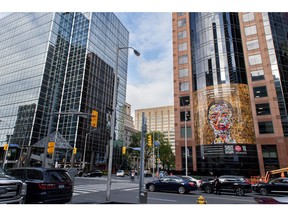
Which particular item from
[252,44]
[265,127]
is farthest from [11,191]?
[252,44]

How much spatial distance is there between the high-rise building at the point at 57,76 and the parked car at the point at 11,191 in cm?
4566

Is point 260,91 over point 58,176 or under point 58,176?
over

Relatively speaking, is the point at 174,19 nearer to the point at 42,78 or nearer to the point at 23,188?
the point at 42,78

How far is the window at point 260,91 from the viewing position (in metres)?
37.6

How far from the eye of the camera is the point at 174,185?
55.1 ft

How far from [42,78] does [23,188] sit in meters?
56.6

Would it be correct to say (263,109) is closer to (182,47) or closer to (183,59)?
(183,59)

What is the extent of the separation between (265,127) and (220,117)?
319 inches

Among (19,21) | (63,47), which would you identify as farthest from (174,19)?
(19,21)

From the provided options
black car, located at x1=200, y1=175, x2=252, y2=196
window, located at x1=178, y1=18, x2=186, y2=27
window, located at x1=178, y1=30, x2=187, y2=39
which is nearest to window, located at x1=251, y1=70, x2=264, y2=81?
window, located at x1=178, y1=30, x2=187, y2=39

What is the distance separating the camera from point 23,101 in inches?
2245

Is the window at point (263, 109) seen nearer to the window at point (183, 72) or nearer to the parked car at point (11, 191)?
the window at point (183, 72)

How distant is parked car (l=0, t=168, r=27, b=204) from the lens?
22.5 feet

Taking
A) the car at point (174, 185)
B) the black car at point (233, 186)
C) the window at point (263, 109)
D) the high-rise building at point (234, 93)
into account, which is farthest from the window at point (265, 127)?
the car at point (174, 185)
